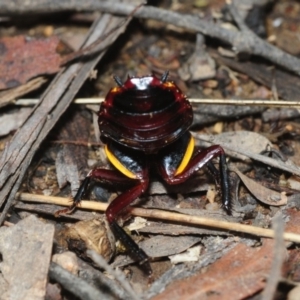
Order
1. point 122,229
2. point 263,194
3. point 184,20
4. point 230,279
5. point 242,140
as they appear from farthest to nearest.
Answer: point 184,20
point 242,140
point 263,194
point 122,229
point 230,279

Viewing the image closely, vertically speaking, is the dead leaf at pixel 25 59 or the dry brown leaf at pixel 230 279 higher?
the dead leaf at pixel 25 59

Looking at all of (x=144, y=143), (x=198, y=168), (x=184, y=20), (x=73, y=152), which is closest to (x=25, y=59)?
(x=73, y=152)

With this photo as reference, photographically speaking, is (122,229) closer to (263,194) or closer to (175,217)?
(175,217)

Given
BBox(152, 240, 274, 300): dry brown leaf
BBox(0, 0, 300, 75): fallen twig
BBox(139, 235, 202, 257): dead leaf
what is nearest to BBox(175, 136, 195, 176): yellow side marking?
BBox(139, 235, 202, 257): dead leaf

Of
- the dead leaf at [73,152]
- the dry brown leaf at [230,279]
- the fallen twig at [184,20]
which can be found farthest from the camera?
the fallen twig at [184,20]

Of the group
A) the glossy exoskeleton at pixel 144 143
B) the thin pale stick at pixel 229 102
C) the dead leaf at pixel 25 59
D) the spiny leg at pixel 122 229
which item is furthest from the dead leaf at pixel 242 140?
the dead leaf at pixel 25 59

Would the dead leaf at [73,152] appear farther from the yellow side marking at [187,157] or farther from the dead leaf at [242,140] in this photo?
the dead leaf at [242,140]
